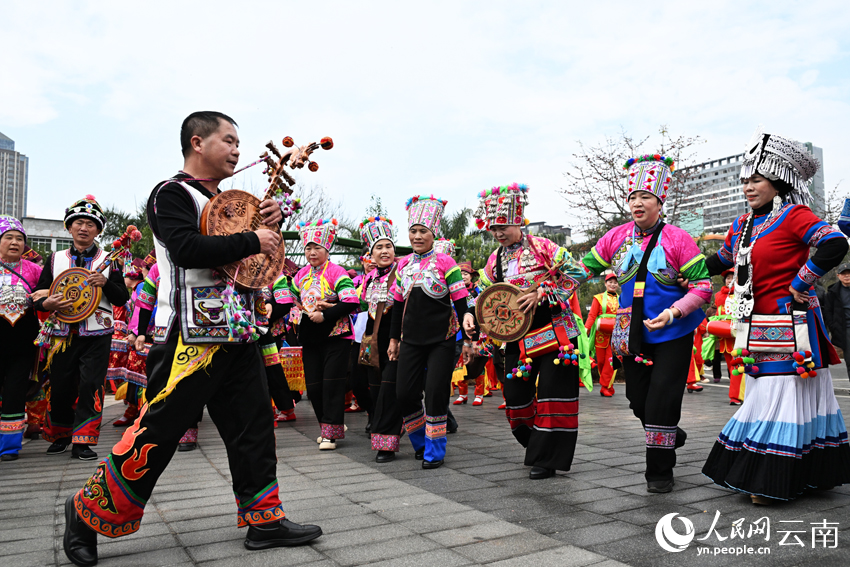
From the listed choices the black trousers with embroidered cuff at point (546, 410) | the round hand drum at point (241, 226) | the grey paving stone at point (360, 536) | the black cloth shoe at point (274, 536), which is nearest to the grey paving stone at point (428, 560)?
the grey paving stone at point (360, 536)

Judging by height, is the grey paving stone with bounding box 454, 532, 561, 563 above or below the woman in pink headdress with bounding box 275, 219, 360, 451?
below

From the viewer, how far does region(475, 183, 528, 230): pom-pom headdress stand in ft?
17.0

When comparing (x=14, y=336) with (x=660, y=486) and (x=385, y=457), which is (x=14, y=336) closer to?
(x=385, y=457)

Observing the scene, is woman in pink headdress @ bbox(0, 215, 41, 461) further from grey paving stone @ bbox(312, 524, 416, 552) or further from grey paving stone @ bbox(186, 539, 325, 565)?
grey paving stone @ bbox(312, 524, 416, 552)

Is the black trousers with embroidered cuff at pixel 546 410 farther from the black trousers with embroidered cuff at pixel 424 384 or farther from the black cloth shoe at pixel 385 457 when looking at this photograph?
the black cloth shoe at pixel 385 457

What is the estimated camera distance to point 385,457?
559 cm

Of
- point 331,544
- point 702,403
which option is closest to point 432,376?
point 331,544

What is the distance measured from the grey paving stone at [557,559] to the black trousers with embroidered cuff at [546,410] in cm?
171

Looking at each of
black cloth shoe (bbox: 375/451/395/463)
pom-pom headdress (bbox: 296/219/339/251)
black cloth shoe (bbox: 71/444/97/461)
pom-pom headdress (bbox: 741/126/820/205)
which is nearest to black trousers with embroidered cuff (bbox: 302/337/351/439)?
black cloth shoe (bbox: 375/451/395/463)

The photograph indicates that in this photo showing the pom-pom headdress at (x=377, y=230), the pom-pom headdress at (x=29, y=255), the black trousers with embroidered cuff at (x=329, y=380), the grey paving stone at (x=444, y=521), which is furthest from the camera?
the pom-pom headdress at (x=377, y=230)

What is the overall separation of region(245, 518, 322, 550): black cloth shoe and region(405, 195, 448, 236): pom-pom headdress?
340 cm

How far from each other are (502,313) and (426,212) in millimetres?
1526

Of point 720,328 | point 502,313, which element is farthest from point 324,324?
point 720,328

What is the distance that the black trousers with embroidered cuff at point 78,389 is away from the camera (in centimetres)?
577
